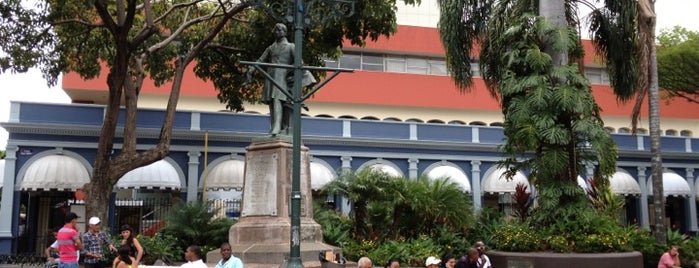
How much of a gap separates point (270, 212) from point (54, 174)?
45.6 feet

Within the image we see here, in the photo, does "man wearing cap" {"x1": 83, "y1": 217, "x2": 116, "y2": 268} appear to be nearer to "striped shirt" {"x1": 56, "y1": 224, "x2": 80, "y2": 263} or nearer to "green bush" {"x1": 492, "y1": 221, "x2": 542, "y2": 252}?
"striped shirt" {"x1": 56, "y1": 224, "x2": 80, "y2": 263}

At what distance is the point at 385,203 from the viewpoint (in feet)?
56.6

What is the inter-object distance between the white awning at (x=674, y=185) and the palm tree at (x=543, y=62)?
15.3 m

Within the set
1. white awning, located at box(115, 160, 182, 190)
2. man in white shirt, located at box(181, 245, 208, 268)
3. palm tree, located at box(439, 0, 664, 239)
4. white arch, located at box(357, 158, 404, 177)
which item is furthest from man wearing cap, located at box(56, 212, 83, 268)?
white arch, located at box(357, 158, 404, 177)

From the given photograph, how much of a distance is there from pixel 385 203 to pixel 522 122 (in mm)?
5328

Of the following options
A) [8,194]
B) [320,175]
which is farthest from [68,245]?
[320,175]

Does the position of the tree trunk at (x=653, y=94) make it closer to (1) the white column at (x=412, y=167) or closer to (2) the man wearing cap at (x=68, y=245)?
(1) the white column at (x=412, y=167)

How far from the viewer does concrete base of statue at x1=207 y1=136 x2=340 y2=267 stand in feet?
34.6

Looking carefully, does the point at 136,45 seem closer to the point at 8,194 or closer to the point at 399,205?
the point at 399,205

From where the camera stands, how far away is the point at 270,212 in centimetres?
1106

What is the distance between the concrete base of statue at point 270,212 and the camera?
34.6 ft

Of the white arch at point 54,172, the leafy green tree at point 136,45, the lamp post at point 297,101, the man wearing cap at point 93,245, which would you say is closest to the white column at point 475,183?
the leafy green tree at point 136,45

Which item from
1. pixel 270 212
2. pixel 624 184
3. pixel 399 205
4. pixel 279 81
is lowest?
pixel 270 212

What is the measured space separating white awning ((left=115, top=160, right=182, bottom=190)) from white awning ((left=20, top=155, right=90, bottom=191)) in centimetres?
131
